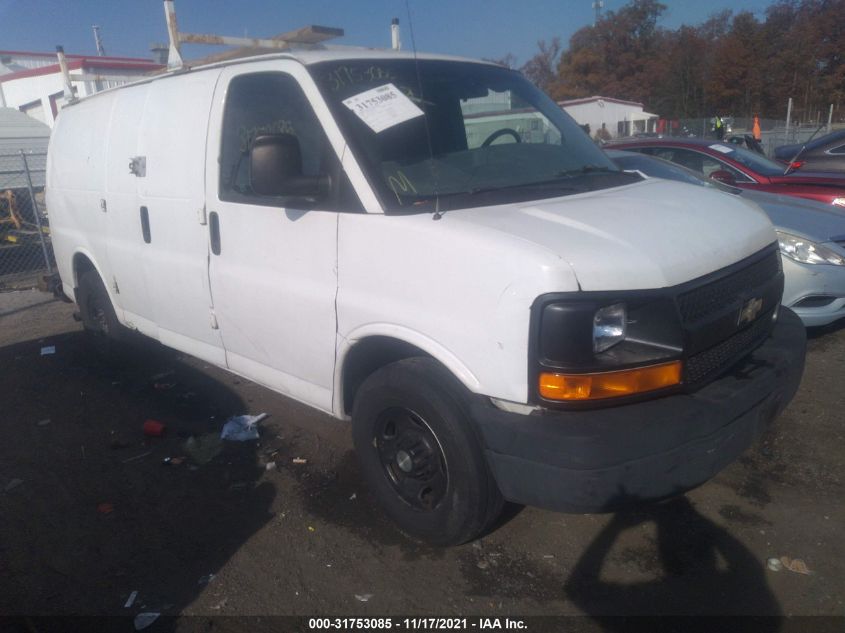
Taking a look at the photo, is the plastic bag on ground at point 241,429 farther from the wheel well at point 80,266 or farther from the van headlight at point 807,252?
the van headlight at point 807,252

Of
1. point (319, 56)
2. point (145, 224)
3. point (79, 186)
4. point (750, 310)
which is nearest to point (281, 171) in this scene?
point (319, 56)

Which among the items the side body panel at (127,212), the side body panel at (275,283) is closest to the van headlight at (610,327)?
the side body panel at (275,283)

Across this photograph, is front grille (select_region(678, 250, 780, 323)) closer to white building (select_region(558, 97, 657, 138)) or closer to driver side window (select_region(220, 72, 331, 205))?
driver side window (select_region(220, 72, 331, 205))

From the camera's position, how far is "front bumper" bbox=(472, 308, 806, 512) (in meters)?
2.43

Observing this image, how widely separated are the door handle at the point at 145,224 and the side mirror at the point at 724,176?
228 inches

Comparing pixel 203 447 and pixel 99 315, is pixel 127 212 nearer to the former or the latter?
pixel 99 315

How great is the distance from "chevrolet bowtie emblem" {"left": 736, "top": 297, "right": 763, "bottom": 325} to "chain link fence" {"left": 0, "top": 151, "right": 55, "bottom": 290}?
8.59 metres

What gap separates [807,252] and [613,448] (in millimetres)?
3698

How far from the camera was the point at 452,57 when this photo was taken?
4.03 m

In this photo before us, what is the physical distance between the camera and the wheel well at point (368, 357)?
306 cm

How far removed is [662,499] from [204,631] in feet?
6.21

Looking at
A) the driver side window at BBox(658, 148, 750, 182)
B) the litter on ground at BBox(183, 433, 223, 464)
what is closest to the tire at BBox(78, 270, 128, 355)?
the litter on ground at BBox(183, 433, 223, 464)

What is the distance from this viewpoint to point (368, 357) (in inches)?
128

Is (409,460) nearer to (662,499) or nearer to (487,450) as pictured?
(487,450)
